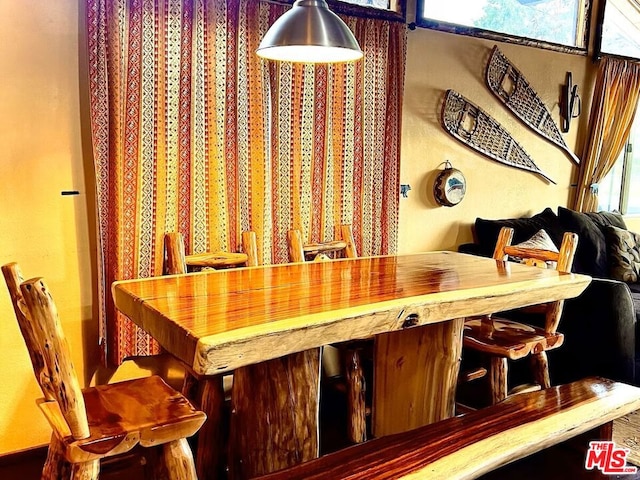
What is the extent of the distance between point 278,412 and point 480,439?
643mm

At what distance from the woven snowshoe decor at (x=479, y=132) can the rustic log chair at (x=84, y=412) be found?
99.5 inches

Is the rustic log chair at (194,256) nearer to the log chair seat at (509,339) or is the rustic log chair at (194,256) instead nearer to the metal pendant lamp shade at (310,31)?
the metal pendant lamp shade at (310,31)

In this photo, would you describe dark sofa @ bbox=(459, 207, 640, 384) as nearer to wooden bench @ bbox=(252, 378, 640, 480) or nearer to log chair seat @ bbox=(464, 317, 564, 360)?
A: log chair seat @ bbox=(464, 317, 564, 360)

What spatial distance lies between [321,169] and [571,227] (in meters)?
1.95

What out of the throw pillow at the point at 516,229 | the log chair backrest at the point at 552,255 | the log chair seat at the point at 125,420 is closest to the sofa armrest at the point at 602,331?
the log chair backrest at the point at 552,255

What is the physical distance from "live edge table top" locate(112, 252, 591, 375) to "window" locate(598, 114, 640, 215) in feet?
9.85

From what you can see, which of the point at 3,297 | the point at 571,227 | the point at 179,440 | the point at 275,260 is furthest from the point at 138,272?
the point at 571,227

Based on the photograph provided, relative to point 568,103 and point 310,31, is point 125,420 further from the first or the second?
point 568,103

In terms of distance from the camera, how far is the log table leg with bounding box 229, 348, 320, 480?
181 cm

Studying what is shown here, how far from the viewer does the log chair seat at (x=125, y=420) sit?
1338 millimetres

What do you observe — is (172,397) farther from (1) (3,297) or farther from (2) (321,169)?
(2) (321,169)

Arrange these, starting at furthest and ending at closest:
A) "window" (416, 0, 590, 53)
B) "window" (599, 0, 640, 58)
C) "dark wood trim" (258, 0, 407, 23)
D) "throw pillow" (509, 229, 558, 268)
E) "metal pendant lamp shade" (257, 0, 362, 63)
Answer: "window" (599, 0, 640, 58) → "window" (416, 0, 590, 53) → "throw pillow" (509, 229, 558, 268) → "dark wood trim" (258, 0, 407, 23) → "metal pendant lamp shade" (257, 0, 362, 63)

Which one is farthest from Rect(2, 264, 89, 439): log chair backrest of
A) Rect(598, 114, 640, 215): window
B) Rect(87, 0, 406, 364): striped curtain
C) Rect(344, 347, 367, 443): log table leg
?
Rect(598, 114, 640, 215): window

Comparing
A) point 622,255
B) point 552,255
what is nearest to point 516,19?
point 622,255
